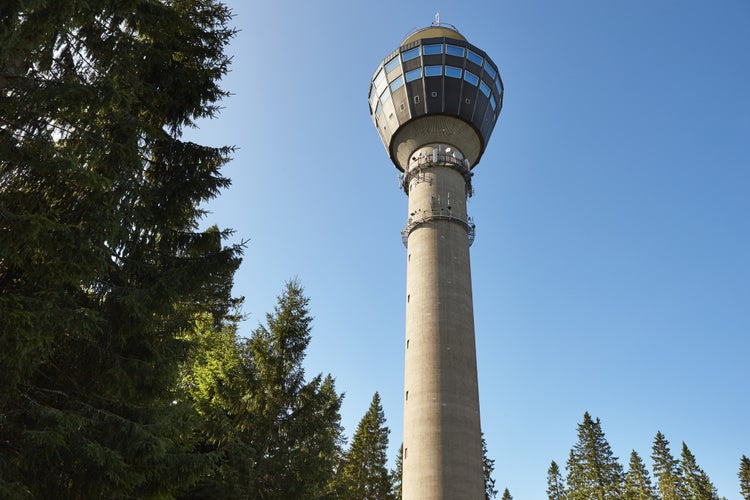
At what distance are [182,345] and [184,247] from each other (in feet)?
8.42

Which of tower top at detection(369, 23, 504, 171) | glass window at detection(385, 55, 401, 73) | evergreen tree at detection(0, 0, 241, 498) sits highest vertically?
glass window at detection(385, 55, 401, 73)

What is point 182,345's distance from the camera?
437 inches

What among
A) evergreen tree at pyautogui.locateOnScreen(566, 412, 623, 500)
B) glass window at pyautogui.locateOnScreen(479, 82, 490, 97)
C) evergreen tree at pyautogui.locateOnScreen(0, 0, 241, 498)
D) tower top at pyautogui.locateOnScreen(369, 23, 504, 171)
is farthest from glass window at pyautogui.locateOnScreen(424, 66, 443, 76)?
evergreen tree at pyautogui.locateOnScreen(566, 412, 623, 500)

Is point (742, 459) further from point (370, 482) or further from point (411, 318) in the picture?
point (411, 318)

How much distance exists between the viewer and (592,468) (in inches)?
2127

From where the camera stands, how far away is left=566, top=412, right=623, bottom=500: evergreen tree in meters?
53.1

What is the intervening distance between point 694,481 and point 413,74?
44.1 meters

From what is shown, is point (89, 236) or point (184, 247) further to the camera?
point (184, 247)

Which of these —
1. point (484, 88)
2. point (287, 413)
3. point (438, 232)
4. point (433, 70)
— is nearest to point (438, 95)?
point (433, 70)

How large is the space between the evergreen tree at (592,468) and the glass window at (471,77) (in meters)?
38.0

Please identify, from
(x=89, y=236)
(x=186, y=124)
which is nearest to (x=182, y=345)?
(x=89, y=236)

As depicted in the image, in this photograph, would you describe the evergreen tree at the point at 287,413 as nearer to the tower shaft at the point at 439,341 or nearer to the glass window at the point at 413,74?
the tower shaft at the point at 439,341

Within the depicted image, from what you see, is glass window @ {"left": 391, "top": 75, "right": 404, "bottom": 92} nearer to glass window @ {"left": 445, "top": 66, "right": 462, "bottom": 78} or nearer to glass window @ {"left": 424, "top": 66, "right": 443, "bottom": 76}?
glass window @ {"left": 424, "top": 66, "right": 443, "bottom": 76}

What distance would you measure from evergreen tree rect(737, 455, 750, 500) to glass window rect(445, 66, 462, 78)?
45.2 meters
